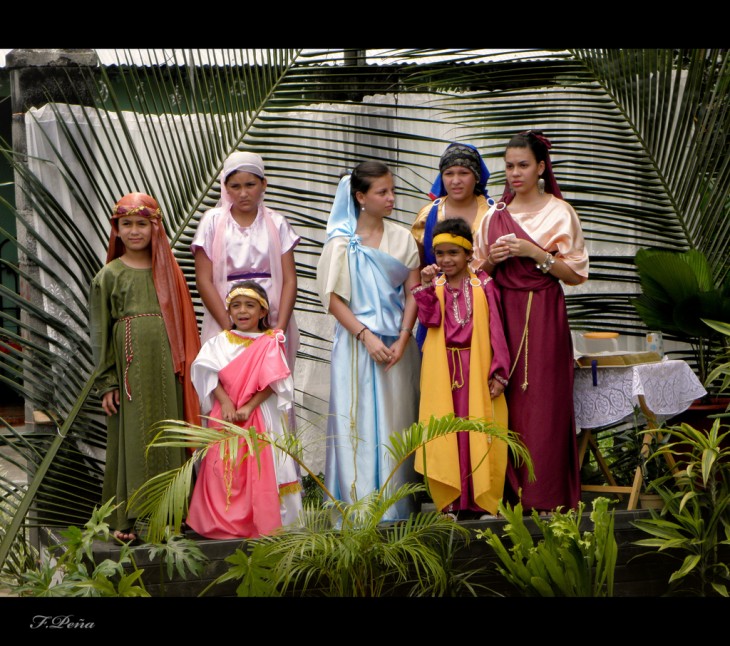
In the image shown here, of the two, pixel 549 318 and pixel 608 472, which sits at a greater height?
pixel 549 318

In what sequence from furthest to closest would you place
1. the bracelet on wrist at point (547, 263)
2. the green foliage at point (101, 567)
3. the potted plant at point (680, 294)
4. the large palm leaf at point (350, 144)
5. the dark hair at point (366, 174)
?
the large palm leaf at point (350, 144)
the potted plant at point (680, 294)
the dark hair at point (366, 174)
the bracelet on wrist at point (547, 263)
the green foliage at point (101, 567)

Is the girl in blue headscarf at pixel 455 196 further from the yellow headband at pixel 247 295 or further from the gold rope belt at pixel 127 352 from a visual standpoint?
the gold rope belt at pixel 127 352

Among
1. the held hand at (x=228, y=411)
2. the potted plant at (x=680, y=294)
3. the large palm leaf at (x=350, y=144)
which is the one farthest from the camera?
the large palm leaf at (x=350, y=144)

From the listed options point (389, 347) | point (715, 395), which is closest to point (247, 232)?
point (389, 347)

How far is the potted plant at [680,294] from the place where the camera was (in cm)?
566

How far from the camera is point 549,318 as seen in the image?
5.36m

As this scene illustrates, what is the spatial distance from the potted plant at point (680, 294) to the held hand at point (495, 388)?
1096 millimetres

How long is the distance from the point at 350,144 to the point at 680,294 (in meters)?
2.08

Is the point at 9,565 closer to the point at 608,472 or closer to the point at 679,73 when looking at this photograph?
the point at 608,472

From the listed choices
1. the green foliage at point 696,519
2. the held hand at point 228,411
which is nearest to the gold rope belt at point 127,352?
the held hand at point 228,411

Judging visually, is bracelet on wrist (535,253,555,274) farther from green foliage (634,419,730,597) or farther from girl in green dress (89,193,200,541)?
girl in green dress (89,193,200,541)

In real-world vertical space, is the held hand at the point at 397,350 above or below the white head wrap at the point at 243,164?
below

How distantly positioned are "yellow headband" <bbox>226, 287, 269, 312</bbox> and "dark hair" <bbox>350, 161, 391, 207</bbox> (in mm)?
719

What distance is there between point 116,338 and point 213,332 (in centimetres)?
50
